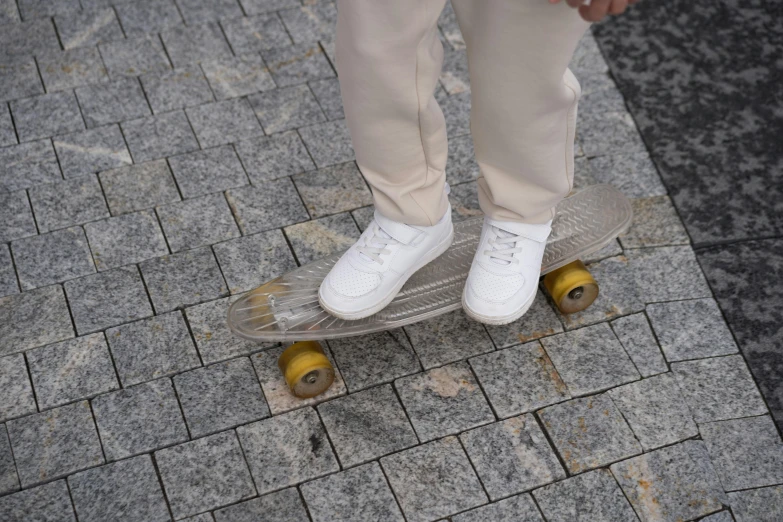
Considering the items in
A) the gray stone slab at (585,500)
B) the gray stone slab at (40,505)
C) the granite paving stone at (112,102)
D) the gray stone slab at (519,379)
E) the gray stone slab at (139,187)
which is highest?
the granite paving stone at (112,102)

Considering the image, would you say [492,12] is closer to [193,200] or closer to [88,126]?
[193,200]

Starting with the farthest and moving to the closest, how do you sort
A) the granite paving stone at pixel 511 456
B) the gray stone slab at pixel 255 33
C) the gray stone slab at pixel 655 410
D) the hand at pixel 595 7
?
the gray stone slab at pixel 255 33 → the gray stone slab at pixel 655 410 → the granite paving stone at pixel 511 456 → the hand at pixel 595 7

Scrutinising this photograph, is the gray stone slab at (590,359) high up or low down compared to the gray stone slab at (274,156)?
down

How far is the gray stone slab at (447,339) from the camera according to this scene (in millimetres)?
2307

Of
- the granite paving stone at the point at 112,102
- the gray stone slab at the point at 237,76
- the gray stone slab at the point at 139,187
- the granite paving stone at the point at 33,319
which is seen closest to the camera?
the granite paving stone at the point at 33,319

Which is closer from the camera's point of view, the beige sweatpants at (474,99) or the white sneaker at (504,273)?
the beige sweatpants at (474,99)

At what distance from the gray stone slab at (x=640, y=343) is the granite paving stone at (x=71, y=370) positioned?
1398 mm

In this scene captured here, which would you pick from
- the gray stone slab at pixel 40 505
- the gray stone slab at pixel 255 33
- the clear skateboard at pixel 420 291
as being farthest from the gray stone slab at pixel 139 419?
the gray stone slab at pixel 255 33

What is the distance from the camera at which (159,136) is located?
9.31 feet

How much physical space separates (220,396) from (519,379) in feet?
2.62

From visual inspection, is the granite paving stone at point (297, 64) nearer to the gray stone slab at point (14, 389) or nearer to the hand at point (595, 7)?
the gray stone slab at point (14, 389)

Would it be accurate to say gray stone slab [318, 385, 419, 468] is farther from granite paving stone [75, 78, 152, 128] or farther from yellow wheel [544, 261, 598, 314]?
granite paving stone [75, 78, 152, 128]

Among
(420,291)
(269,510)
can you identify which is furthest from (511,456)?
(269,510)

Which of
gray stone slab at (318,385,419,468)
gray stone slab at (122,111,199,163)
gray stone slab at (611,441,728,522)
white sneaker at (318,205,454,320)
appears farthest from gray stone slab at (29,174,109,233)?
gray stone slab at (611,441,728,522)
